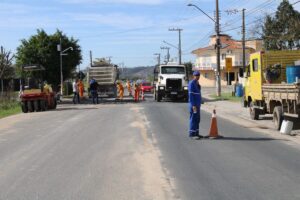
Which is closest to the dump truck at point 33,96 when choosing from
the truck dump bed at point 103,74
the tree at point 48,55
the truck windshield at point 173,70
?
the truck windshield at point 173,70

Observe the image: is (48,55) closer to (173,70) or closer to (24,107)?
(173,70)

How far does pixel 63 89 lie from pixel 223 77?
4853 centimetres

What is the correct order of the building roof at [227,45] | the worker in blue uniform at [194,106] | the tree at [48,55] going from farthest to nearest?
the building roof at [227,45] → the tree at [48,55] → the worker in blue uniform at [194,106]

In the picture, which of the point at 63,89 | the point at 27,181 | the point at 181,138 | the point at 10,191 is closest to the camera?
the point at 10,191

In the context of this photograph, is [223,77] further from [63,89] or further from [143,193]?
[143,193]

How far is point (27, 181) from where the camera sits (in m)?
9.18

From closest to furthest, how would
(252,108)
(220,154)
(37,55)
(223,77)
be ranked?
(220,154)
(252,108)
(37,55)
(223,77)

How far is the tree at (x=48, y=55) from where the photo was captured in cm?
5653

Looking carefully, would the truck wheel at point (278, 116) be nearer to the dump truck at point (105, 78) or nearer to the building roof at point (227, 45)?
the dump truck at point (105, 78)

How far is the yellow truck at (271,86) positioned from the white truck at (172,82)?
1643 cm

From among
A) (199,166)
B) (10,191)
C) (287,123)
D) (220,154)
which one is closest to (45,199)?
(10,191)

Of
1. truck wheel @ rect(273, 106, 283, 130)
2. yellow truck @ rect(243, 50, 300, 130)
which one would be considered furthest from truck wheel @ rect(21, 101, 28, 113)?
truck wheel @ rect(273, 106, 283, 130)

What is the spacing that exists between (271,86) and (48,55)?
141 feet

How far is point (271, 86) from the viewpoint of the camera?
18.3 metres
